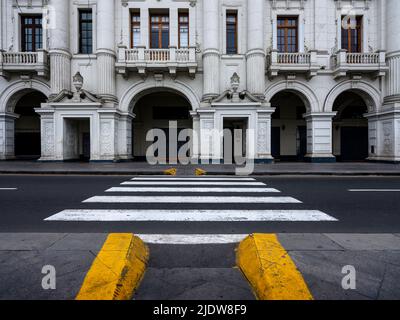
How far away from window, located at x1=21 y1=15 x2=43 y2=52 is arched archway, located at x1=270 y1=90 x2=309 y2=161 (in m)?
19.8

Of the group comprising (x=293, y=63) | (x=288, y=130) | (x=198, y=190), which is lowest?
(x=198, y=190)

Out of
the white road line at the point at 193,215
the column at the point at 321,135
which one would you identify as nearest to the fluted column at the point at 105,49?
the column at the point at 321,135

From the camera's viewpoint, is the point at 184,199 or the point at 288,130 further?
the point at 288,130

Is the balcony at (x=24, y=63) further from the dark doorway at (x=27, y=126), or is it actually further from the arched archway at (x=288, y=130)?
the arched archway at (x=288, y=130)

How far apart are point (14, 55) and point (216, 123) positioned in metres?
15.8

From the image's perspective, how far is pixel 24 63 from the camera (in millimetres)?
19328

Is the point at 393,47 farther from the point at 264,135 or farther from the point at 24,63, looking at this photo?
the point at 24,63

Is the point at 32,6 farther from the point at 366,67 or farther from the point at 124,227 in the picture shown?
the point at 366,67

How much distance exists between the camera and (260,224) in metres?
4.61

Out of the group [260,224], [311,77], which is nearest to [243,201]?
[260,224]

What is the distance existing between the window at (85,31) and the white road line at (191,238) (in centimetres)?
2029

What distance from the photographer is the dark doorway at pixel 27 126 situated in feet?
80.6

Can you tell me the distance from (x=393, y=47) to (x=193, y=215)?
A: 855 inches

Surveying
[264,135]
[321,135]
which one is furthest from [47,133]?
[321,135]
